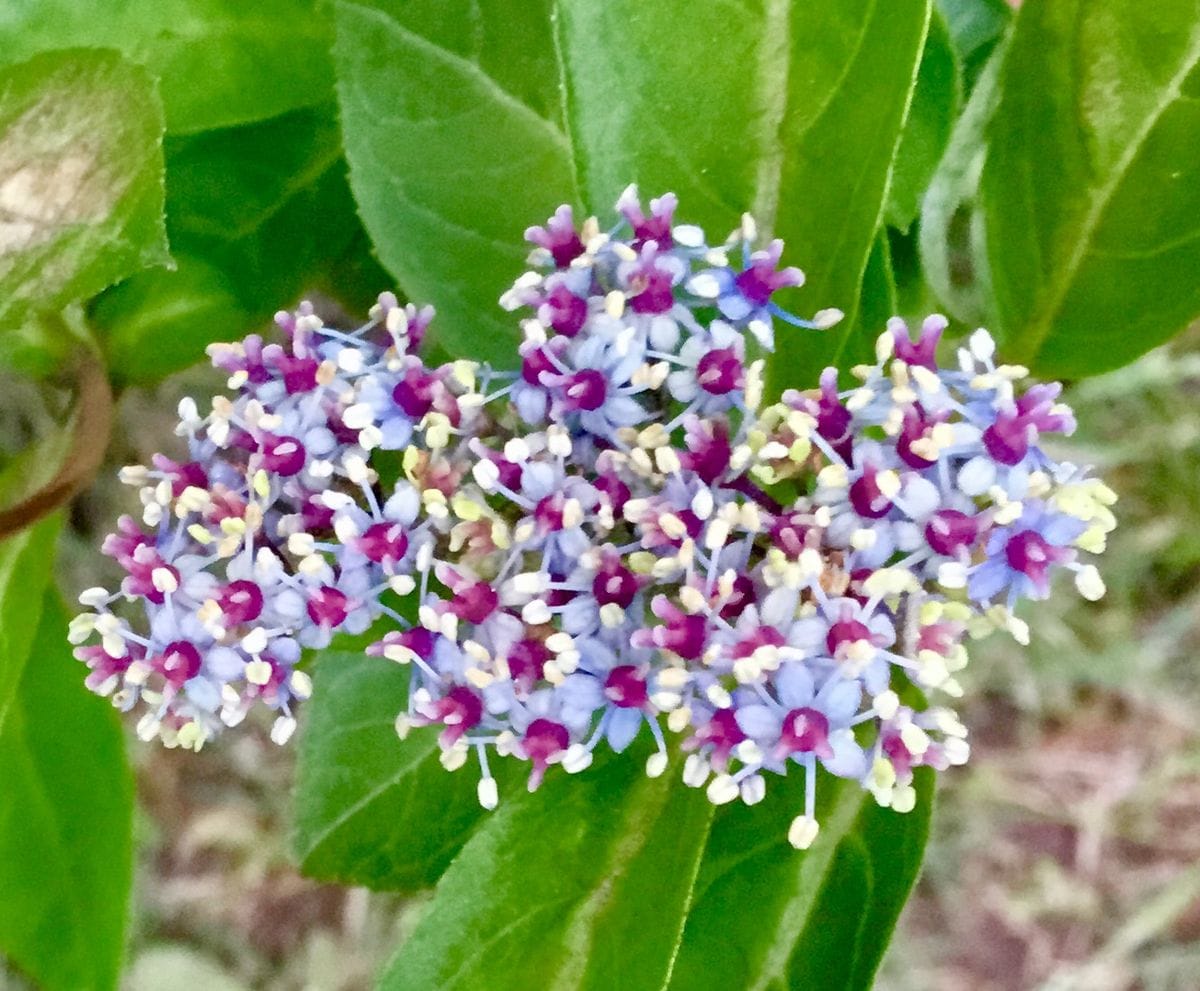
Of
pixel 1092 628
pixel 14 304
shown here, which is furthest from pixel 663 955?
pixel 1092 628

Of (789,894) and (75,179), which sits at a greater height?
(75,179)

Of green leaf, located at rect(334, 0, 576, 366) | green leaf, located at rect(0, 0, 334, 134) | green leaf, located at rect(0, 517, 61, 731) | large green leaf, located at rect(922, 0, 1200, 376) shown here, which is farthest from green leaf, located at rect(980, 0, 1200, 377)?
green leaf, located at rect(0, 517, 61, 731)

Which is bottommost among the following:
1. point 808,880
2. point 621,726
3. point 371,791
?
point 371,791

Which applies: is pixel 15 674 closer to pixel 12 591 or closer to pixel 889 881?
pixel 12 591

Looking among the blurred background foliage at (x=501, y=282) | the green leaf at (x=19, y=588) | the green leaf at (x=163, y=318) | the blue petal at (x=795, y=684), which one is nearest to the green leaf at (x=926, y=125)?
the blurred background foliage at (x=501, y=282)

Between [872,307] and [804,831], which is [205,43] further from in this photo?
[804,831]

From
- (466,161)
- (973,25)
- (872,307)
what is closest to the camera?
(872,307)

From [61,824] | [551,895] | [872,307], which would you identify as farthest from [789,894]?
[61,824]
